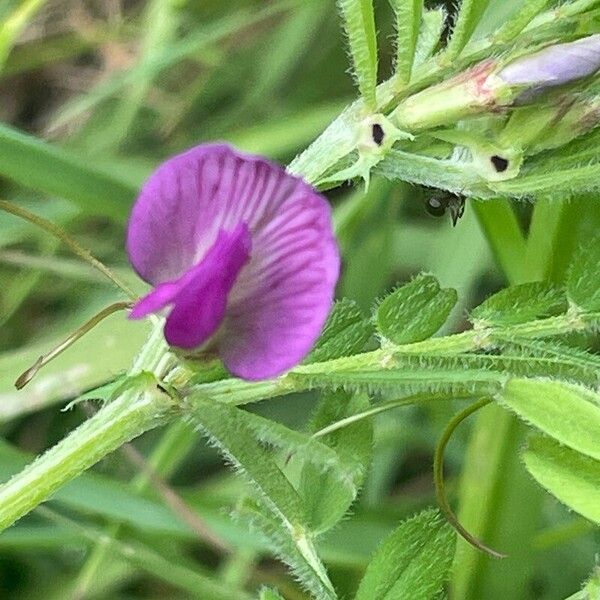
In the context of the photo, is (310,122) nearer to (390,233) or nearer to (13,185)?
(390,233)

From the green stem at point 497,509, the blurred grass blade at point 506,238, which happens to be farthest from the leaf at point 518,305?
the green stem at point 497,509

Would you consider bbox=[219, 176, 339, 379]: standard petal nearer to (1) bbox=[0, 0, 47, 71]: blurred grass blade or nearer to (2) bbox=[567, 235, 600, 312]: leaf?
(2) bbox=[567, 235, 600, 312]: leaf

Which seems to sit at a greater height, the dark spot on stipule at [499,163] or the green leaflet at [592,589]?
the dark spot on stipule at [499,163]

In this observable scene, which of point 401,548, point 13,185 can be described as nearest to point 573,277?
point 401,548

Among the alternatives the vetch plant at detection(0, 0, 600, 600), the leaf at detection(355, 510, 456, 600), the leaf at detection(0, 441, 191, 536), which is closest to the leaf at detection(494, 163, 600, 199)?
the vetch plant at detection(0, 0, 600, 600)

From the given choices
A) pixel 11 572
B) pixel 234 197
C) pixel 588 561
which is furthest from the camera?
pixel 11 572

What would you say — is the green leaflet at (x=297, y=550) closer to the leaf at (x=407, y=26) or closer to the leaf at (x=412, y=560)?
the leaf at (x=412, y=560)

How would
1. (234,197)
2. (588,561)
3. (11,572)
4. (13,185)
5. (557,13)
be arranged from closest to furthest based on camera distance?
1. (234,197)
2. (557,13)
3. (588,561)
4. (11,572)
5. (13,185)

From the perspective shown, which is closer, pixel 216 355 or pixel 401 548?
pixel 216 355
